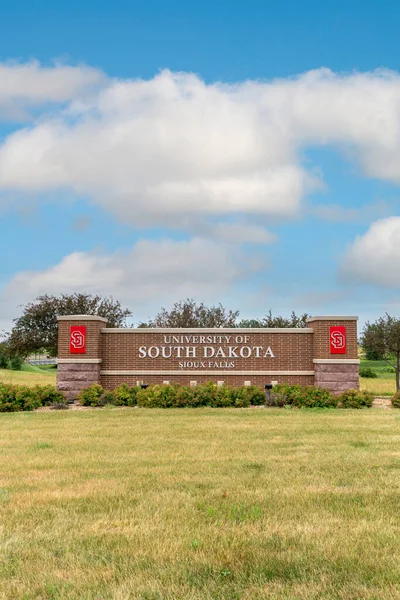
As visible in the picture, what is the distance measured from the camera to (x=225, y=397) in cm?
1903

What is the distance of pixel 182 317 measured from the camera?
39.2 metres

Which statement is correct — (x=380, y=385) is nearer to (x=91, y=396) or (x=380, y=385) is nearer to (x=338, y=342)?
(x=338, y=342)

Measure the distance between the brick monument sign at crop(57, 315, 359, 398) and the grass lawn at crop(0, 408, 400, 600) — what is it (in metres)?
9.70

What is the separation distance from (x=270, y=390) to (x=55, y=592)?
15870 millimetres

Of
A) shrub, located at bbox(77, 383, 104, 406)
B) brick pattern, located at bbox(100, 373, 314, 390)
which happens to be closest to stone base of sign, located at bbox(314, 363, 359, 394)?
brick pattern, located at bbox(100, 373, 314, 390)

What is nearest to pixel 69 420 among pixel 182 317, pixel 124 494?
pixel 124 494

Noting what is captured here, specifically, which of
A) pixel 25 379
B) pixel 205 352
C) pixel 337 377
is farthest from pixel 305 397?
pixel 25 379

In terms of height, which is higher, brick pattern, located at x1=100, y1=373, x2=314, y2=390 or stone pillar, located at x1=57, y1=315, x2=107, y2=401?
stone pillar, located at x1=57, y1=315, x2=107, y2=401

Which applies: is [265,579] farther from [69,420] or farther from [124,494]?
[69,420]

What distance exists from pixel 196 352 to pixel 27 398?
6354 millimetres

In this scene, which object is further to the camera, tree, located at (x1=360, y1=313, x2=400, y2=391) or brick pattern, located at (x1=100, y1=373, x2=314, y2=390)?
tree, located at (x1=360, y1=313, x2=400, y2=391)

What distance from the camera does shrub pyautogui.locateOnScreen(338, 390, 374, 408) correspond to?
1919 cm

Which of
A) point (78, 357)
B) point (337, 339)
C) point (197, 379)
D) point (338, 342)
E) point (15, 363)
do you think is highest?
point (337, 339)

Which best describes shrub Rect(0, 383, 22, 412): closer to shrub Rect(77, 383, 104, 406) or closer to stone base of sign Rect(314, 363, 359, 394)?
shrub Rect(77, 383, 104, 406)
